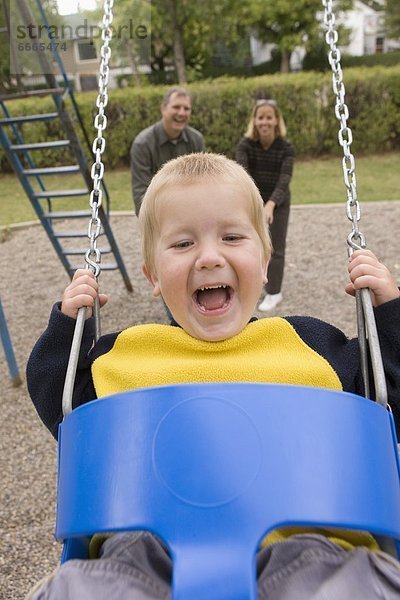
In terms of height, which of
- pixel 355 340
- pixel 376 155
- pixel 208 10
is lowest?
pixel 376 155

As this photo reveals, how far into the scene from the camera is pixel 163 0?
17578mm

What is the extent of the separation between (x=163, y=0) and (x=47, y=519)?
1811cm

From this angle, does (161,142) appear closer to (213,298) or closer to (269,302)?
(269,302)

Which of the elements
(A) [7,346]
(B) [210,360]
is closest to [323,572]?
(B) [210,360]

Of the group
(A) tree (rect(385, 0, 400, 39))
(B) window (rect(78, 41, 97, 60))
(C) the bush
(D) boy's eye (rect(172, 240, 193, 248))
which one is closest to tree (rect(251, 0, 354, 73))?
(A) tree (rect(385, 0, 400, 39))

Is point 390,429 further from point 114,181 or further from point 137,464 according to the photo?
point 114,181

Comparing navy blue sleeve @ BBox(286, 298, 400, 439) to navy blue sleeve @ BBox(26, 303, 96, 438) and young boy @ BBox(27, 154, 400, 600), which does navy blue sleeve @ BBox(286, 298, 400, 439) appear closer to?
young boy @ BBox(27, 154, 400, 600)

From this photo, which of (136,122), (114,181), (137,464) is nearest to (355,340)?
(137,464)

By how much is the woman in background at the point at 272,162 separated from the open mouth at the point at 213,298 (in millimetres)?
2348

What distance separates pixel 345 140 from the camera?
1.46 meters

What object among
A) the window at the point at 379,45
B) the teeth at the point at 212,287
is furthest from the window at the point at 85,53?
the teeth at the point at 212,287

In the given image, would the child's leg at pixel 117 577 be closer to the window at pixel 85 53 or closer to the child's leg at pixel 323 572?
the child's leg at pixel 323 572

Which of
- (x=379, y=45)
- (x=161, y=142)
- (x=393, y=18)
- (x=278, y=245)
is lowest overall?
(x=278, y=245)

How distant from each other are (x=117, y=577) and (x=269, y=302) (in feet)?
10.3
